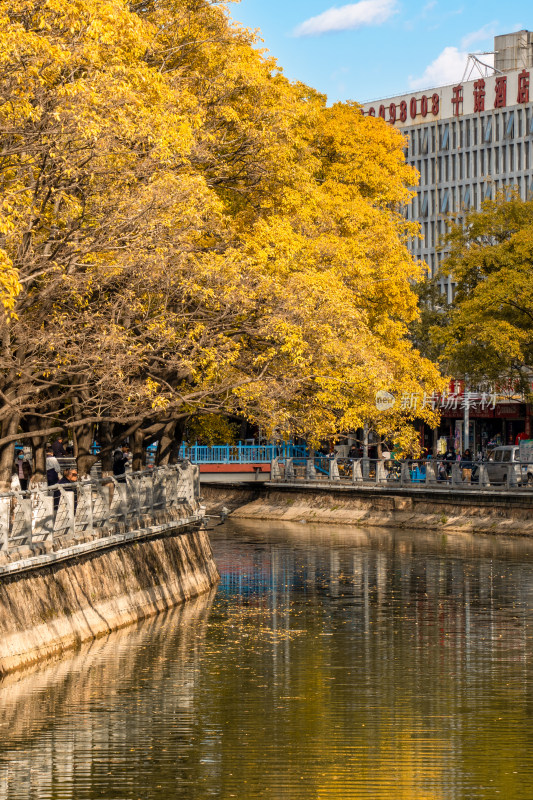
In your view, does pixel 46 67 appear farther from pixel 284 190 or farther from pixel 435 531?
pixel 435 531

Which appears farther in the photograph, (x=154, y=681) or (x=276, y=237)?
(x=276, y=237)

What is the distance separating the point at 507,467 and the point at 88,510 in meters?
33.4

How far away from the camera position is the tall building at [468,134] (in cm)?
11188

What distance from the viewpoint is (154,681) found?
840 inches

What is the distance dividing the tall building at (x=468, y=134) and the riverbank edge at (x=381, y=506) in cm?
4812

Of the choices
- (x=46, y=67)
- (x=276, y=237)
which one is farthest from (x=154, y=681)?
(x=276, y=237)

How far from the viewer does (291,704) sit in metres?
19.6

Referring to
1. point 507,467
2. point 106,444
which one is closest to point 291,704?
point 106,444

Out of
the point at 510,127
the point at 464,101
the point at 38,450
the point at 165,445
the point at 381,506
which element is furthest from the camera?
the point at 464,101

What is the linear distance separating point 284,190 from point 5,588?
17.5 m

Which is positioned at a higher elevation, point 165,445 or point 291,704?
point 165,445

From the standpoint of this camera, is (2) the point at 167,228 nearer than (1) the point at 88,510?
No

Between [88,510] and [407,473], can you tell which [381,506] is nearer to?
[407,473]

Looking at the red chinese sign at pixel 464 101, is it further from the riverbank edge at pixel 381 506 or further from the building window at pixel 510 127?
the riverbank edge at pixel 381 506
